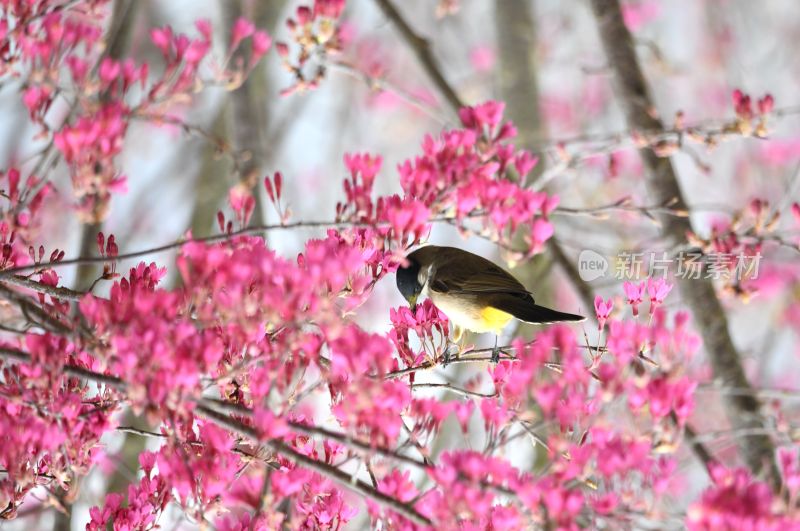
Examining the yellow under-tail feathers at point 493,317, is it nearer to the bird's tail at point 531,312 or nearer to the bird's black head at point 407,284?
the bird's tail at point 531,312

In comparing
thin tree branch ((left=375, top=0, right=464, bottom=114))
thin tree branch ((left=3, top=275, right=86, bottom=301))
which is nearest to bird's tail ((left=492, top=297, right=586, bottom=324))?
thin tree branch ((left=375, top=0, right=464, bottom=114))

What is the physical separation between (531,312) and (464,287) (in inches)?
13.0

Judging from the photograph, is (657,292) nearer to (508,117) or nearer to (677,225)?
(677,225)

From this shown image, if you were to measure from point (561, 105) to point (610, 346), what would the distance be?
488 centimetres

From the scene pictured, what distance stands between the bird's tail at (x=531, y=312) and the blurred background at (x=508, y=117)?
113 centimetres

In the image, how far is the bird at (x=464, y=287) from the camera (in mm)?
2193

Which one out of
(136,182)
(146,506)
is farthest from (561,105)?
(146,506)

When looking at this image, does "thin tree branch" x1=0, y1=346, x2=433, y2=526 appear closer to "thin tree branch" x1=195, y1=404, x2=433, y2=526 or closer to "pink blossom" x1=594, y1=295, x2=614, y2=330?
"thin tree branch" x1=195, y1=404, x2=433, y2=526

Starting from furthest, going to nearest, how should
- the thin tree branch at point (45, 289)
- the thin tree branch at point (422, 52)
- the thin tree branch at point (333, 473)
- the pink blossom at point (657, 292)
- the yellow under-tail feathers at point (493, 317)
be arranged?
the thin tree branch at point (422, 52) < the yellow under-tail feathers at point (493, 317) < the pink blossom at point (657, 292) < the thin tree branch at point (45, 289) < the thin tree branch at point (333, 473)

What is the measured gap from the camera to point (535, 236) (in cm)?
142

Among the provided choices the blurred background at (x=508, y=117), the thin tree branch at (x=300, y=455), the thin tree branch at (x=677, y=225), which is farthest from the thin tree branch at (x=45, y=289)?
the blurred background at (x=508, y=117)

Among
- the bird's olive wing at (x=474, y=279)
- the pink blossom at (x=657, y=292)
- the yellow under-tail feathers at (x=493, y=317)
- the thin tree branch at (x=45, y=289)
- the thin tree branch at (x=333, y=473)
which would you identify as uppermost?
the bird's olive wing at (x=474, y=279)

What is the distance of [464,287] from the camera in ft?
7.57

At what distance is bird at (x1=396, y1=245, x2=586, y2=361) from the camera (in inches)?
86.4
